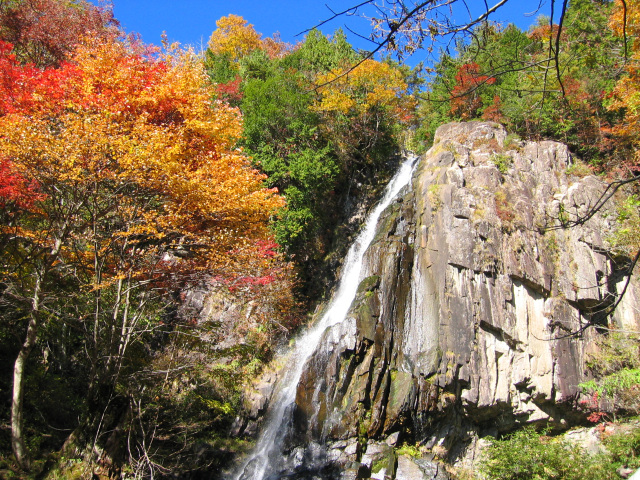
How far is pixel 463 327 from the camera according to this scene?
10867 mm

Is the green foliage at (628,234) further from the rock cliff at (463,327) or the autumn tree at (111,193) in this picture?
the autumn tree at (111,193)

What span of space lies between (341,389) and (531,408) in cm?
506

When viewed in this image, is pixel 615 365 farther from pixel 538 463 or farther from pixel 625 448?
pixel 538 463

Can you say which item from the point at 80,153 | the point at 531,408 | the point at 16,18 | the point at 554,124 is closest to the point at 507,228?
the point at 531,408

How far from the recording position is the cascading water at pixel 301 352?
10.6 meters

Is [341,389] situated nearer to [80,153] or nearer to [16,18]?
[80,153]

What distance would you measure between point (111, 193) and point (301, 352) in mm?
8380

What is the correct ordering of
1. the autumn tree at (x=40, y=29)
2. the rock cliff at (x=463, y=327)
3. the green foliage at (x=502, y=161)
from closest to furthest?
the rock cliff at (x=463, y=327) < the autumn tree at (x=40, y=29) < the green foliage at (x=502, y=161)

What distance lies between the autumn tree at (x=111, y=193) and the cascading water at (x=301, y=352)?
4.95 meters

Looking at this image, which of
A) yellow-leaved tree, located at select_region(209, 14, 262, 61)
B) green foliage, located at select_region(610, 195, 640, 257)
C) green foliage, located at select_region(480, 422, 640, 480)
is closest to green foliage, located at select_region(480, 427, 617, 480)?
green foliage, located at select_region(480, 422, 640, 480)

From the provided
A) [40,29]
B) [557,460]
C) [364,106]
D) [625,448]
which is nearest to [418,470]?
[557,460]

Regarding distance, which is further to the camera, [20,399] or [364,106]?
[364,106]

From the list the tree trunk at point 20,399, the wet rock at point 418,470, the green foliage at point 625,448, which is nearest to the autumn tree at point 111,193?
the tree trunk at point 20,399

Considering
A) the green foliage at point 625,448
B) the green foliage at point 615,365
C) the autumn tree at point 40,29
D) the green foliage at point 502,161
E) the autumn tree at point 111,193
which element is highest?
the autumn tree at point 40,29
